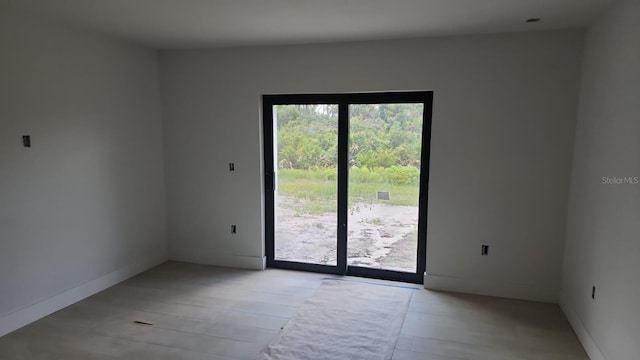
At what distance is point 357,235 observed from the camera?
4.24 meters

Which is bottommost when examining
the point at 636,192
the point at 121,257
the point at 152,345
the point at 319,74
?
the point at 152,345

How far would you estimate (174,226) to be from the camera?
4707 mm

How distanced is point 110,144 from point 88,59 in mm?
801

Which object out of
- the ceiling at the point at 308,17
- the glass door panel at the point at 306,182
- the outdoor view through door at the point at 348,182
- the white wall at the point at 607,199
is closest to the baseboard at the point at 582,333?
the white wall at the point at 607,199

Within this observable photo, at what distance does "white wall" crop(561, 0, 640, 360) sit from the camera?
228 cm

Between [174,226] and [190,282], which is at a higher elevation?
[174,226]

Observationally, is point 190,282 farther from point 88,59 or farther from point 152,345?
point 88,59

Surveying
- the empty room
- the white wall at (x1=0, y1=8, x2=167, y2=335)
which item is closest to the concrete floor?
the empty room

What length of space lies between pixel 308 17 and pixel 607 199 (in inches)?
96.8

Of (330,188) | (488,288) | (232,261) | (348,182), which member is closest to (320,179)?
(330,188)

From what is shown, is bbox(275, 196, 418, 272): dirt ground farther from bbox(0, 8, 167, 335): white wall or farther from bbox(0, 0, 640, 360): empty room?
bbox(0, 8, 167, 335): white wall

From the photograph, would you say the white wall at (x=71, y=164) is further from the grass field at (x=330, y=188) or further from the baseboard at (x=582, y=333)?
the baseboard at (x=582, y=333)

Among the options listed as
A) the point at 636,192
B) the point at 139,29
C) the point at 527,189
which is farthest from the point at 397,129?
the point at 139,29

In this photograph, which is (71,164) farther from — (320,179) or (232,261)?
(320,179)
